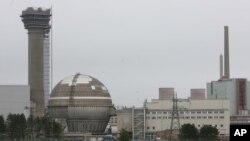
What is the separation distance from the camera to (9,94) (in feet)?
279

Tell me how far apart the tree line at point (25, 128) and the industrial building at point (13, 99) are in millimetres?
10675

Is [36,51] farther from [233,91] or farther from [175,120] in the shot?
[233,91]

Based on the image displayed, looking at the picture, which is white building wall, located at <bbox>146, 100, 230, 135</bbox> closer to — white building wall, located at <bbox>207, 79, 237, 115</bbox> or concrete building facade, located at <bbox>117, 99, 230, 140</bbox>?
concrete building facade, located at <bbox>117, 99, 230, 140</bbox>

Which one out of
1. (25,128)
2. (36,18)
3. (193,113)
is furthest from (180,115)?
(36,18)

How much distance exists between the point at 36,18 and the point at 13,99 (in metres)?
39.5

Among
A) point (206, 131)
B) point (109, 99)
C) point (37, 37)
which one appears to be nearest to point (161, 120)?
point (109, 99)

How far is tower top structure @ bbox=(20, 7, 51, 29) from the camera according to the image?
12112cm

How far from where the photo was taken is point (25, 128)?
71.0 meters

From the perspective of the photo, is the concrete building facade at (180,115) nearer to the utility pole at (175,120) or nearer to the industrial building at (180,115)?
the industrial building at (180,115)

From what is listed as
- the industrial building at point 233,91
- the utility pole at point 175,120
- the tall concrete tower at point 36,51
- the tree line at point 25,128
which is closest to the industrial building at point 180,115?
the utility pole at point 175,120

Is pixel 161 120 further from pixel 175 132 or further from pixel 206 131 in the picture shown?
pixel 206 131

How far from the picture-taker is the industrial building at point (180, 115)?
93.1 m

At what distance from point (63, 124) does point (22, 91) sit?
8.71m

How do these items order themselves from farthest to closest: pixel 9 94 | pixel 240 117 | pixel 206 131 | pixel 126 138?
pixel 240 117
pixel 9 94
pixel 206 131
pixel 126 138
